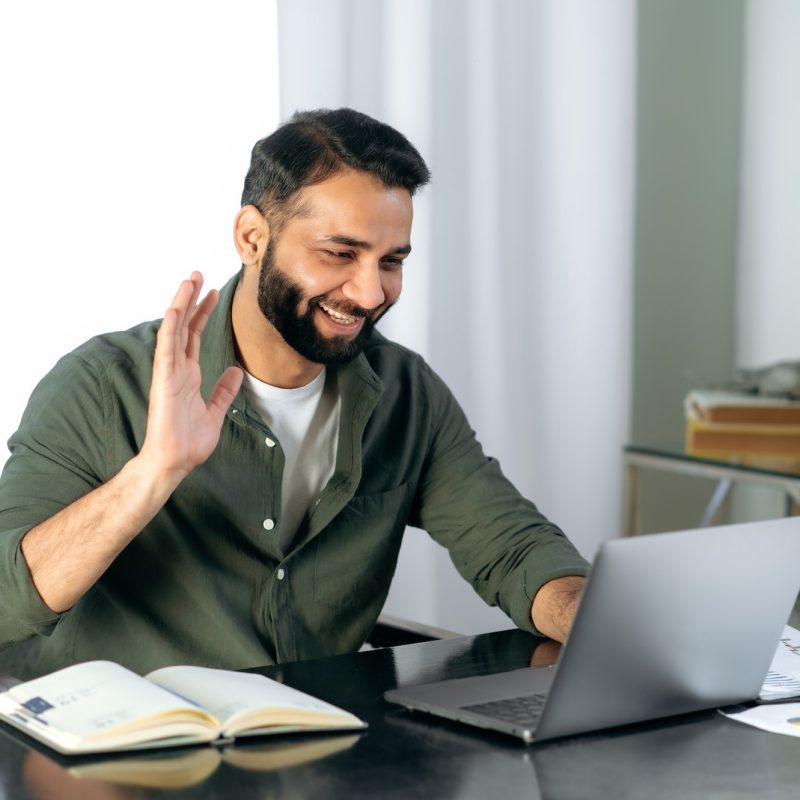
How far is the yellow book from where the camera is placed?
3.38 feet

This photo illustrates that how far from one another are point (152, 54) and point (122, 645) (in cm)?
121

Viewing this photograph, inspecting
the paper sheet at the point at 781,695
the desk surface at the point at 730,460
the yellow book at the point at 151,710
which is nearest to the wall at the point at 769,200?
the desk surface at the point at 730,460

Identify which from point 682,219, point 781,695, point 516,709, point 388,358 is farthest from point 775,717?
point 682,219

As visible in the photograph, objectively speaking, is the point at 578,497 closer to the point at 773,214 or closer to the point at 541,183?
the point at 541,183

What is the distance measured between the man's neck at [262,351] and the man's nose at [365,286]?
4.8 inches

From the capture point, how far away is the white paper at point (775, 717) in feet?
3.78

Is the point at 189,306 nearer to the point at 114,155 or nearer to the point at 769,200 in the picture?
the point at 114,155

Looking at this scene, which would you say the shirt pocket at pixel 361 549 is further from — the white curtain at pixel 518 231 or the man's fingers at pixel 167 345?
the white curtain at pixel 518 231

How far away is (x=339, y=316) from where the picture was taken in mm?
1709

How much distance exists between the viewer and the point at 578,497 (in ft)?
10.3

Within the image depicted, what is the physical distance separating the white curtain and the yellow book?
1630 millimetres

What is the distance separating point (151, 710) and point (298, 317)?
0.74m

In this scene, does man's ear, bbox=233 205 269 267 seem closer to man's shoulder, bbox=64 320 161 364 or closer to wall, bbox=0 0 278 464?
man's shoulder, bbox=64 320 161 364

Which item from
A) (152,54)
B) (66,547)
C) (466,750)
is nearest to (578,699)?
(466,750)
